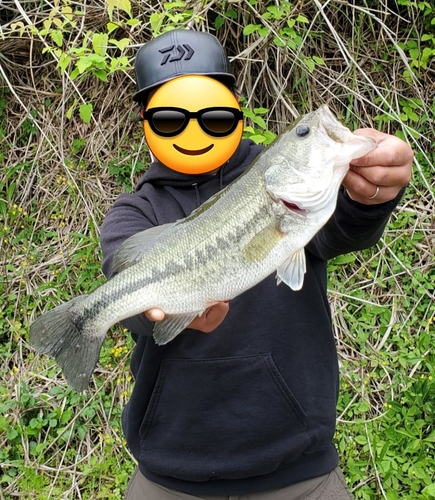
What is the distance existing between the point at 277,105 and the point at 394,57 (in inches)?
A: 39.2

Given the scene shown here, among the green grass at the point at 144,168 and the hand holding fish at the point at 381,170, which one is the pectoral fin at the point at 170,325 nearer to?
the hand holding fish at the point at 381,170

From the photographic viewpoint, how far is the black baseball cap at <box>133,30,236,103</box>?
190 centimetres

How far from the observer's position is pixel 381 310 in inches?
139

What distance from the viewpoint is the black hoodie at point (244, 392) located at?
1.80 metres

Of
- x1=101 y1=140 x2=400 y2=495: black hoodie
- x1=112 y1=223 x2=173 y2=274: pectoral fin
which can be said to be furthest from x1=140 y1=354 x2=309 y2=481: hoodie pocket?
x1=112 y1=223 x2=173 y2=274: pectoral fin

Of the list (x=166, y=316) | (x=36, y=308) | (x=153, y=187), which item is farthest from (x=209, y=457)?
(x=36, y=308)

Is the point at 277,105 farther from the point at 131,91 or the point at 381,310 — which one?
the point at 381,310

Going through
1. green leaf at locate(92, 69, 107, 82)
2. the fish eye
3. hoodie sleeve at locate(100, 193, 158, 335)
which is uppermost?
the fish eye

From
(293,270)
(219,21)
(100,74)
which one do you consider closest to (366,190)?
(293,270)

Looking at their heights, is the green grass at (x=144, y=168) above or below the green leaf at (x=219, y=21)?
below

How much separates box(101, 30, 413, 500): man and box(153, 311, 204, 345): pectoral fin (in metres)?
0.10

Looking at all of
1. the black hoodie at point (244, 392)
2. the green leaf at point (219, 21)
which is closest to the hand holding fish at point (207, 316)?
the black hoodie at point (244, 392)

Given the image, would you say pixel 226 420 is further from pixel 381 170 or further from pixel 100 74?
pixel 100 74

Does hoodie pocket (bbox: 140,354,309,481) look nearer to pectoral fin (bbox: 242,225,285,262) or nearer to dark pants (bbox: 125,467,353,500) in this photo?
dark pants (bbox: 125,467,353,500)
